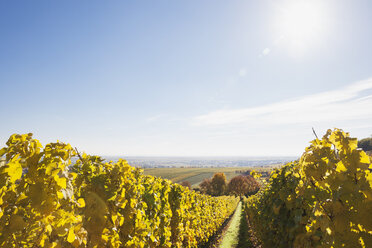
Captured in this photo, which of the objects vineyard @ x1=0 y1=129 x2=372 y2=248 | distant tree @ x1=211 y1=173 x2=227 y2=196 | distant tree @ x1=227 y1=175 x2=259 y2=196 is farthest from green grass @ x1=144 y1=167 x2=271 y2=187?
vineyard @ x1=0 y1=129 x2=372 y2=248

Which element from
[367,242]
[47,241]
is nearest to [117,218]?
[47,241]

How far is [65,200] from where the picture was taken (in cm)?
205

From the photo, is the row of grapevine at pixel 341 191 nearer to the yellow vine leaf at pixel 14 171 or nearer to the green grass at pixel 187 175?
the yellow vine leaf at pixel 14 171

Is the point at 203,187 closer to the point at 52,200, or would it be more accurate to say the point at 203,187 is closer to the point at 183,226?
the point at 183,226

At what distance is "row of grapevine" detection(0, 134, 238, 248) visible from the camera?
1.74 meters

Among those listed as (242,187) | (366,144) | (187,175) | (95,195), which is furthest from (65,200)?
(187,175)

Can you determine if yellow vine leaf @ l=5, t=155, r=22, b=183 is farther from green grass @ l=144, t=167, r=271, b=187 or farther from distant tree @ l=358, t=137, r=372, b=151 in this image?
green grass @ l=144, t=167, r=271, b=187

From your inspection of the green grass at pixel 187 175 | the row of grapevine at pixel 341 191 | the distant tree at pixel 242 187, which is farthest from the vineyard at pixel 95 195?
the green grass at pixel 187 175

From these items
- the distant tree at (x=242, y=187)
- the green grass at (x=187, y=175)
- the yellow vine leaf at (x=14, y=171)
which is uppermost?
the yellow vine leaf at (x=14, y=171)

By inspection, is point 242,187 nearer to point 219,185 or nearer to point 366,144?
point 219,185

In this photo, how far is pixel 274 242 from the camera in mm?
4512

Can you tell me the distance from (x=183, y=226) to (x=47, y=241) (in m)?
5.79

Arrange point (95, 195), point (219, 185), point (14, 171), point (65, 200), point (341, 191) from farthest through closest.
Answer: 1. point (219, 185)
2. point (95, 195)
3. point (65, 200)
4. point (341, 191)
5. point (14, 171)

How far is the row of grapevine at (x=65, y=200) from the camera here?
1742 mm
